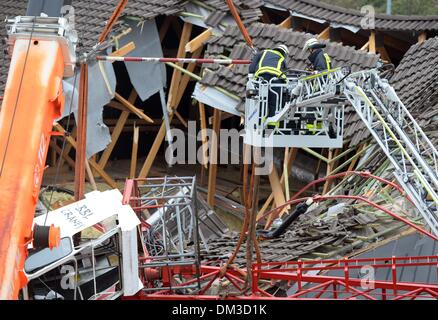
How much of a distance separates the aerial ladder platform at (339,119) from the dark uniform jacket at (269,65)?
0.20 meters

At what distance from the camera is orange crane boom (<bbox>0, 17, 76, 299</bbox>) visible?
24.2 feet

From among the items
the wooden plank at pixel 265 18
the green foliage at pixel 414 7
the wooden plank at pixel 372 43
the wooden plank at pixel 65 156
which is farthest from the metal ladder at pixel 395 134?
the green foliage at pixel 414 7

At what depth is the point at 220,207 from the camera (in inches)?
830

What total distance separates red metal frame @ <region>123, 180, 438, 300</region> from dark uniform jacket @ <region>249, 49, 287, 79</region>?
2.17 meters

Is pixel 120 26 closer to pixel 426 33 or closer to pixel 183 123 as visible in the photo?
pixel 183 123

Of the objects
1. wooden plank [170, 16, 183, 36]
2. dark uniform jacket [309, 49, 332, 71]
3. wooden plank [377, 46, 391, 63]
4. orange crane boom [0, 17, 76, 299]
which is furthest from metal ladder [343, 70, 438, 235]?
wooden plank [170, 16, 183, 36]

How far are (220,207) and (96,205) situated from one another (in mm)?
11006

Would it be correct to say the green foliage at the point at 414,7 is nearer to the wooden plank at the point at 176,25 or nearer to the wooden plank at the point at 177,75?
the wooden plank at the point at 176,25

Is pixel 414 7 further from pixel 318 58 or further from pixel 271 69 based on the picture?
pixel 271 69

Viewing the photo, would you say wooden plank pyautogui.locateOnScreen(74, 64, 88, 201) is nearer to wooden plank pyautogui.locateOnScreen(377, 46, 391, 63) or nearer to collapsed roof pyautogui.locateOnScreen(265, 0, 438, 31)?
collapsed roof pyautogui.locateOnScreen(265, 0, 438, 31)

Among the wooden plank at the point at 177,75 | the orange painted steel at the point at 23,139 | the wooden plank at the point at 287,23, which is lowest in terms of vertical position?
the orange painted steel at the point at 23,139

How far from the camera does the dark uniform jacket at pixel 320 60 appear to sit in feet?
41.6

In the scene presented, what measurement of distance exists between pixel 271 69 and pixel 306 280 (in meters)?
2.51

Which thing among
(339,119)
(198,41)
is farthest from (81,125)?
(198,41)
